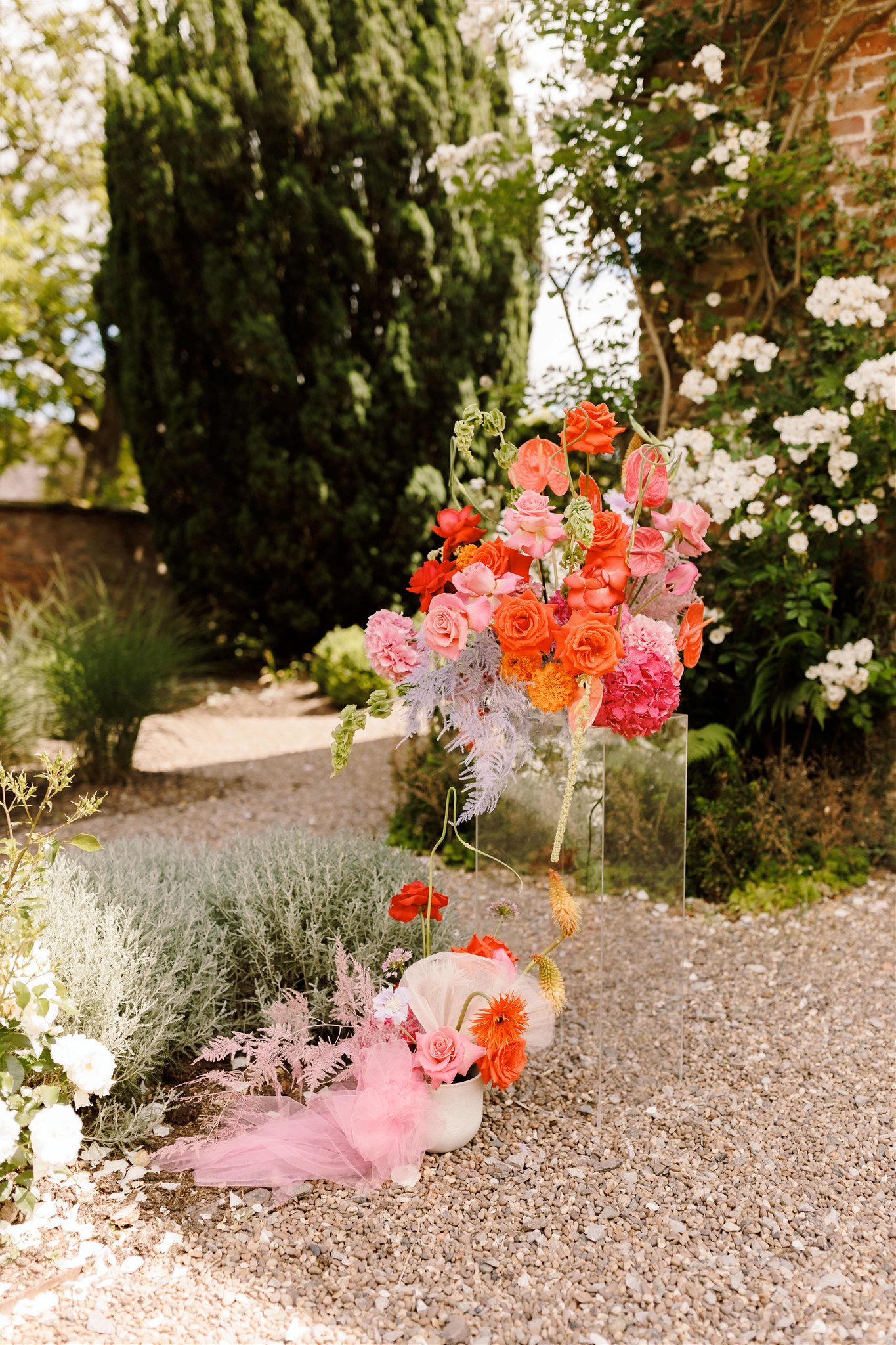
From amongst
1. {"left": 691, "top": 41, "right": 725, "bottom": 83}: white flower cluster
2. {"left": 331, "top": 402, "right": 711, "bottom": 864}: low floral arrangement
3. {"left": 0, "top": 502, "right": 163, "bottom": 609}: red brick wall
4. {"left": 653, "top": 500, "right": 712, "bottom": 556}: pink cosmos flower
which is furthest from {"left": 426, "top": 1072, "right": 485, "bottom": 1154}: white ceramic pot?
{"left": 0, "top": 502, "right": 163, "bottom": 609}: red brick wall

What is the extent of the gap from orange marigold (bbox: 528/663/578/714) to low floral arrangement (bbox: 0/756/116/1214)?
91 cm

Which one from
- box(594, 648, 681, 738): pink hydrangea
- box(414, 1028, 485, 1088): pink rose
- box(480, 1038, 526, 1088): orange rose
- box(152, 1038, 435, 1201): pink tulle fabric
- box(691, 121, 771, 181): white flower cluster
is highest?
box(691, 121, 771, 181): white flower cluster

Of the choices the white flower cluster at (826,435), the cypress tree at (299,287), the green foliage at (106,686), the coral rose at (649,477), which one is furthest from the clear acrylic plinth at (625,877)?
the cypress tree at (299,287)

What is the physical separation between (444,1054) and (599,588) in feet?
3.19

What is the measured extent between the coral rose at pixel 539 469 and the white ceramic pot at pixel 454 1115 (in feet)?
4.10

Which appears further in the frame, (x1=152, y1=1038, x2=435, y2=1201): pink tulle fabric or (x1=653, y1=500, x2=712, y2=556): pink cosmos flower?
(x1=653, y1=500, x2=712, y2=556): pink cosmos flower

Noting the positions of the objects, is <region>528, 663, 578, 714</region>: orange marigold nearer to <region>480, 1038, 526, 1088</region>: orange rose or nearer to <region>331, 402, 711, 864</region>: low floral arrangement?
<region>331, 402, 711, 864</region>: low floral arrangement

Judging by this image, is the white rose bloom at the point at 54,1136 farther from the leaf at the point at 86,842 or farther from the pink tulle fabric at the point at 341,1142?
the leaf at the point at 86,842

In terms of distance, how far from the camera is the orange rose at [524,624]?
1.82m

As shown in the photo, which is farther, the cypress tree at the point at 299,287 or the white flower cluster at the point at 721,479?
the cypress tree at the point at 299,287

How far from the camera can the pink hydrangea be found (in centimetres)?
187

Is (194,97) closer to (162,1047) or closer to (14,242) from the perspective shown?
(14,242)

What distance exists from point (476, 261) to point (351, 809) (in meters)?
5.34

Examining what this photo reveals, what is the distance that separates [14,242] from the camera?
10.3 m
